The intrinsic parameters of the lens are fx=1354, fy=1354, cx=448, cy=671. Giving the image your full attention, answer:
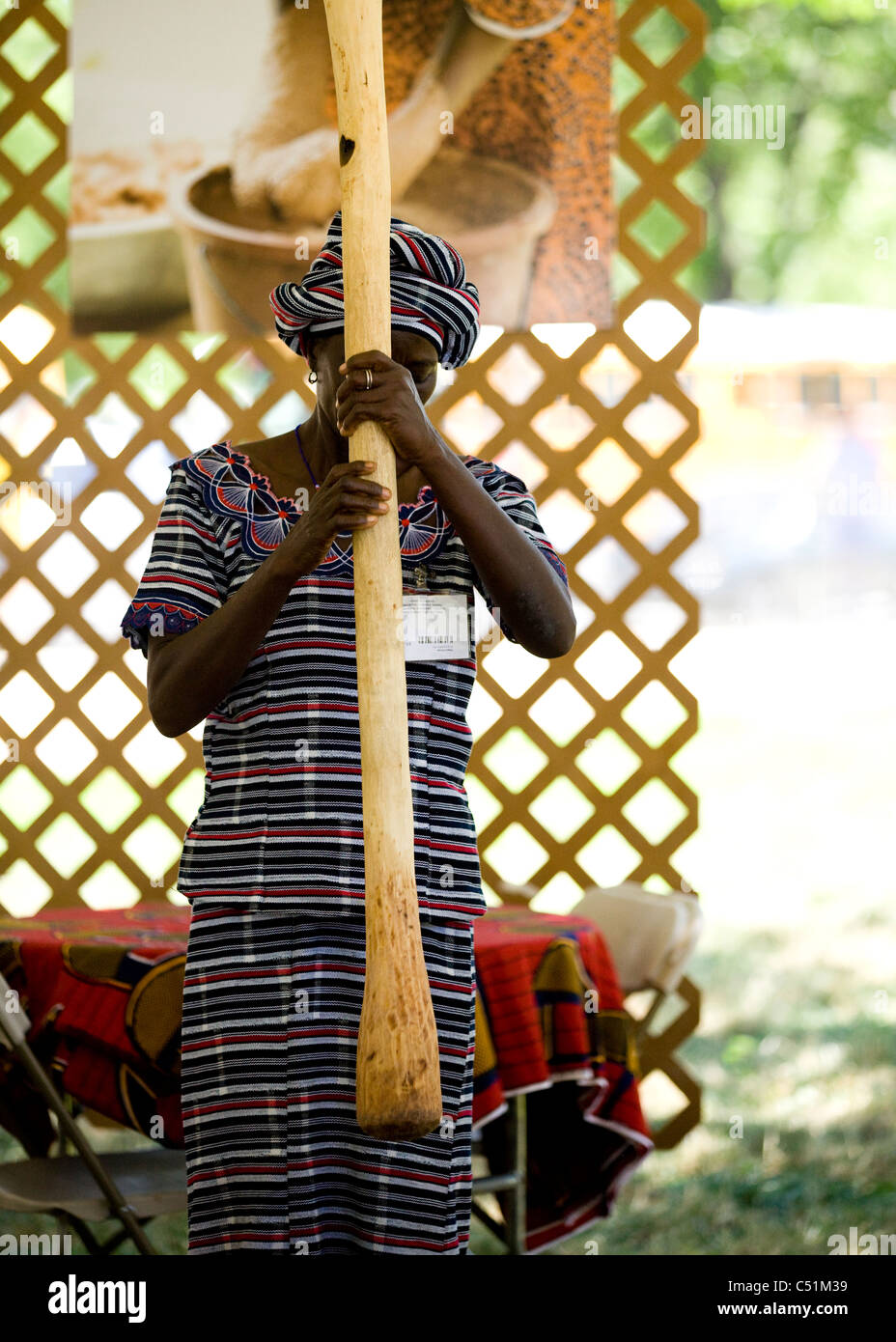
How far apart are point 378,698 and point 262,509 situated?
23 centimetres

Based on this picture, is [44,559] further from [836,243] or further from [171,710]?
[836,243]

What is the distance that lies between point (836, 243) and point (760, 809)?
14.9ft

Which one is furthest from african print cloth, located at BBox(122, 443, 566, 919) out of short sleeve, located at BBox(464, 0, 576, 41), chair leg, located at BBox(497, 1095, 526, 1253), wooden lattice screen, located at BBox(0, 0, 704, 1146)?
short sleeve, located at BBox(464, 0, 576, 41)

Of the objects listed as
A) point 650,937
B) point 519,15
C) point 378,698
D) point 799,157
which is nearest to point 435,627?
point 378,698

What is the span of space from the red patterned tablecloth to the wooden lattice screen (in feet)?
2.49

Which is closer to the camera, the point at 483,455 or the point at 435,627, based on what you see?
the point at 435,627

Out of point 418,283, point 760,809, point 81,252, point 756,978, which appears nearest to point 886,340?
point 760,809

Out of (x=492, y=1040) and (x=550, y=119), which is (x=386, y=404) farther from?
(x=550, y=119)

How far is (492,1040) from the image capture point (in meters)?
1.99

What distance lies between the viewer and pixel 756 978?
4.51 meters

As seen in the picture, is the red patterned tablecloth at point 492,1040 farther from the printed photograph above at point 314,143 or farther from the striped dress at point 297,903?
the printed photograph above at point 314,143

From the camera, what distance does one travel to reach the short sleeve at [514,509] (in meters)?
1.18

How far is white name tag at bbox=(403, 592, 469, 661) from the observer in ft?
3.69

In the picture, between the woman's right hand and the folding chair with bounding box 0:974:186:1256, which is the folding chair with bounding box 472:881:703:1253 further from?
the woman's right hand
